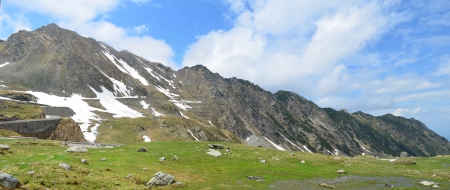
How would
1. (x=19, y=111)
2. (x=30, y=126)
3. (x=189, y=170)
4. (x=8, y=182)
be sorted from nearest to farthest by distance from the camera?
(x=8, y=182) < (x=189, y=170) < (x=30, y=126) < (x=19, y=111)

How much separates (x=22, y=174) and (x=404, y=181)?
37351 mm

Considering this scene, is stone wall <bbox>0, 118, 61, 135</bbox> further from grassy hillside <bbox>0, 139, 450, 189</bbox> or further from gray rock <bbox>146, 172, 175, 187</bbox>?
gray rock <bbox>146, 172, 175, 187</bbox>

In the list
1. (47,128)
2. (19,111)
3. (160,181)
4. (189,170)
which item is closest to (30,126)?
(47,128)

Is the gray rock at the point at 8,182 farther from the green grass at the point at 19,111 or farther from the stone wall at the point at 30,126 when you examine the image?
the green grass at the point at 19,111

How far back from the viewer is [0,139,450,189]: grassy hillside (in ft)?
72.1

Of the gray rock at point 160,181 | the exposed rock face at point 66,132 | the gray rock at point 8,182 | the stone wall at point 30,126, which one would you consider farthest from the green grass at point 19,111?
the gray rock at point 8,182

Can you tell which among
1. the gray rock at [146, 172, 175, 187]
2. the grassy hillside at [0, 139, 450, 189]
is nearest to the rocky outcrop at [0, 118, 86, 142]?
the grassy hillside at [0, 139, 450, 189]

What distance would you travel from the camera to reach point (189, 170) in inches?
1319

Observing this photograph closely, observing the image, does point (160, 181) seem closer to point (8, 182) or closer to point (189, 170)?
point (189, 170)

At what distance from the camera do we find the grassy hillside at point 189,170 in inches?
865

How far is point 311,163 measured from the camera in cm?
4184

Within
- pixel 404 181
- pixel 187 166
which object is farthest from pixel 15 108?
pixel 404 181

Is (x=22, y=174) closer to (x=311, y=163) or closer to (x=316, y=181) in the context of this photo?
(x=316, y=181)

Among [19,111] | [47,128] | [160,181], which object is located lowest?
[160,181]
